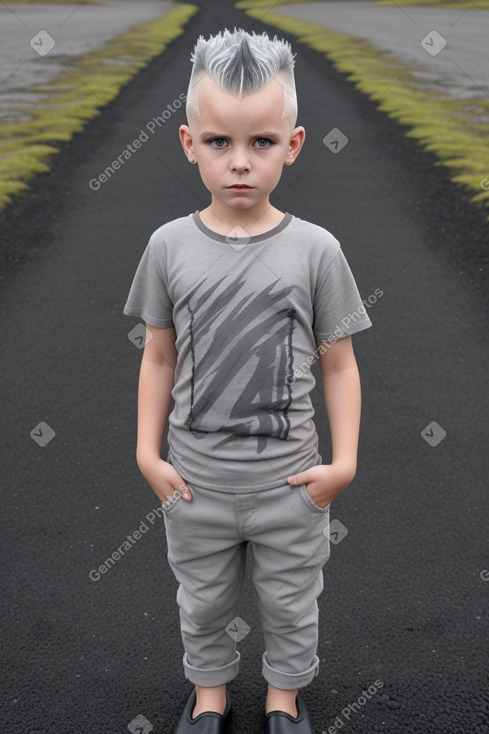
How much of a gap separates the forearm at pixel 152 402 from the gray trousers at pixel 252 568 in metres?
0.20

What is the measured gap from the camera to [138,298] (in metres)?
2.45

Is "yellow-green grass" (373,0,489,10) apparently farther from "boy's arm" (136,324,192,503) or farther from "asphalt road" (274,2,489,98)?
"boy's arm" (136,324,192,503)

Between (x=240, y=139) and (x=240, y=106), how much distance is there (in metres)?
0.08

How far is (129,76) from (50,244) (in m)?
12.7

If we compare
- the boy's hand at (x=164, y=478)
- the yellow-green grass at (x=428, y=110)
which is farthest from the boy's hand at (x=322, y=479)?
the yellow-green grass at (x=428, y=110)

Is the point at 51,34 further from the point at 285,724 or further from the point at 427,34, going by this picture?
the point at 285,724

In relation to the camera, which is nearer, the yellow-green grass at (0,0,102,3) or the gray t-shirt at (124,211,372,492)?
the gray t-shirt at (124,211,372,492)

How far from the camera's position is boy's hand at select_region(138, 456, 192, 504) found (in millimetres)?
2424

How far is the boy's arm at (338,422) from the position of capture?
2387 mm

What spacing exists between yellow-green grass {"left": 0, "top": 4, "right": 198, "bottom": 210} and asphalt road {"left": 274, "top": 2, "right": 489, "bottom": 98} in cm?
674

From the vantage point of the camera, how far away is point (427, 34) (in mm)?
32125

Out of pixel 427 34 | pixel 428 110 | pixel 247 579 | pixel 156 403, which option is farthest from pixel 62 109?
pixel 427 34

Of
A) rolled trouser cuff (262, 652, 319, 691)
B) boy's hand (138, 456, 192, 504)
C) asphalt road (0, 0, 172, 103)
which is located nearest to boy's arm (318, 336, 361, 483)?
boy's hand (138, 456, 192, 504)

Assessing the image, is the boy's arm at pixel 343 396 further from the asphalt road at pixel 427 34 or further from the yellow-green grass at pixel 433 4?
the yellow-green grass at pixel 433 4
